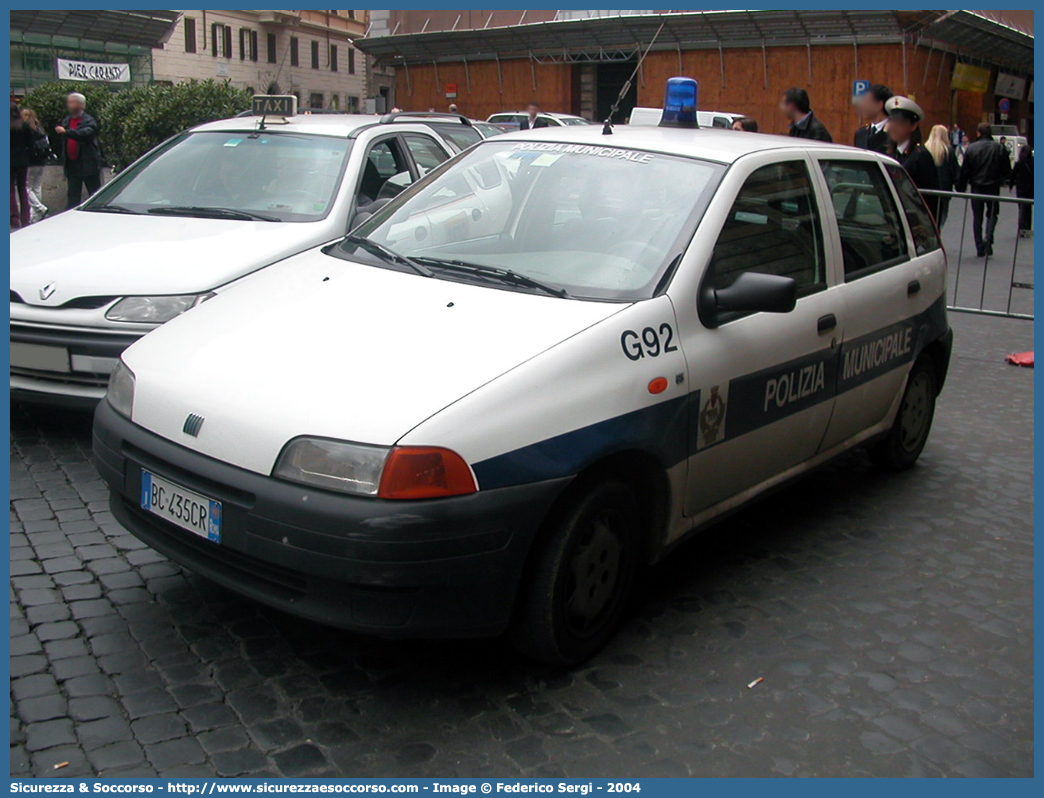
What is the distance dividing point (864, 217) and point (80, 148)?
11.7 meters

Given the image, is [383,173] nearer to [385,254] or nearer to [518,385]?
[385,254]

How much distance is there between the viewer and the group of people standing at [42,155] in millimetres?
13945

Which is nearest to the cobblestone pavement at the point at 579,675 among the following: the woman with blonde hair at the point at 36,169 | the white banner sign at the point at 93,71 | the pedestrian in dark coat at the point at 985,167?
the woman with blonde hair at the point at 36,169

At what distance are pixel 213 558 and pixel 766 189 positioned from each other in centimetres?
257

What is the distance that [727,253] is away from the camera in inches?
162

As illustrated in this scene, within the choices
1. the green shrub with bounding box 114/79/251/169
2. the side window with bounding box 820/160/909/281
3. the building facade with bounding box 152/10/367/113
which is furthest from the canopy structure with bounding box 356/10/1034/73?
the side window with bounding box 820/160/909/281

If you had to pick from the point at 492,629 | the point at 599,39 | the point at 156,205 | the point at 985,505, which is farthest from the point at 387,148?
the point at 599,39

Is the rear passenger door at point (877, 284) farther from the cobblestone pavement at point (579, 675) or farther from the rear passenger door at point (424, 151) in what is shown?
the rear passenger door at point (424, 151)

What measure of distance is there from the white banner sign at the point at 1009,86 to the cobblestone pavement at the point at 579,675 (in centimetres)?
4147

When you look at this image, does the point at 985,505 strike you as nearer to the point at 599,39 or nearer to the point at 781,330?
the point at 781,330

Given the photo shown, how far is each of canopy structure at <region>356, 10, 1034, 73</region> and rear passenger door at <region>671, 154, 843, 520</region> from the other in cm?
2679

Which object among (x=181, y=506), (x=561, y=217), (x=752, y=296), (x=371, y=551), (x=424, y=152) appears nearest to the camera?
(x=371, y=551)

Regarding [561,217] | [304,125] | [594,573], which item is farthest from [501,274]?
[304,125]

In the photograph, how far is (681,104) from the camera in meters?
5.39
